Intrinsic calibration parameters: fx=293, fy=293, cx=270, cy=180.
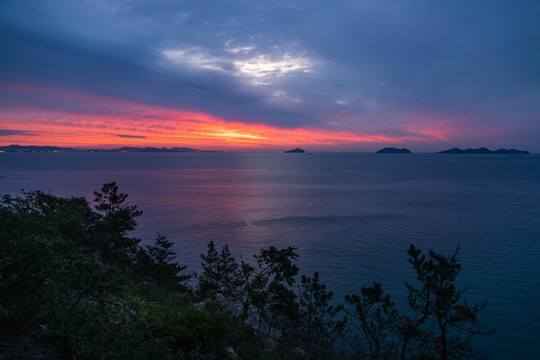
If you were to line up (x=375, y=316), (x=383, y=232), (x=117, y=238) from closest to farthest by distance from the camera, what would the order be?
(x=375, y=316), (x=117, y=238), (x=383, y=232)

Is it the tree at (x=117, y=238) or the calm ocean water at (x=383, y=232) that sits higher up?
the tree at (x=117, y=238)

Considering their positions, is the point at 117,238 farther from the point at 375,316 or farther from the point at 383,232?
the point at 383,232

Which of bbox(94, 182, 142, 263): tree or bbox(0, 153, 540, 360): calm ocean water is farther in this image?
bbox(0, 153, 540, 360): calm ocean water

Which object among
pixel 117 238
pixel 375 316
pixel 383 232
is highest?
pixel 117 238

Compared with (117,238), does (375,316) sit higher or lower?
lower

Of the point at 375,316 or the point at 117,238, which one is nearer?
the point at 375,316

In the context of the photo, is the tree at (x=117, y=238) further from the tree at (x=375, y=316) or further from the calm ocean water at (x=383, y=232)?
the tree at (x=375, y=316)

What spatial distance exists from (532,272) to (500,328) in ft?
43.9

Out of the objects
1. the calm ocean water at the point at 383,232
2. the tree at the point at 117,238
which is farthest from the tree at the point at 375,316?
the tree at the point at 117,238

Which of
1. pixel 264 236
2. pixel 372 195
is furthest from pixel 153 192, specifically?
pixel 372 195

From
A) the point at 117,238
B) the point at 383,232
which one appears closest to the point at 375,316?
the point at 117,238

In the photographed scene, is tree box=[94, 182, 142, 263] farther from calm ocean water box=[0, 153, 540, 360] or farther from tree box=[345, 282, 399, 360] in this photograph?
tree box=[345, 282, 399, 360]

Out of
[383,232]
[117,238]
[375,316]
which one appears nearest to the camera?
[375,316]

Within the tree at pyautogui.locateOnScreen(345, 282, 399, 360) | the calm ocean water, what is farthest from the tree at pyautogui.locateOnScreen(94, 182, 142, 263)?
the tree at pyautogui.locateOnScreen(345, 282, 399, 360)
